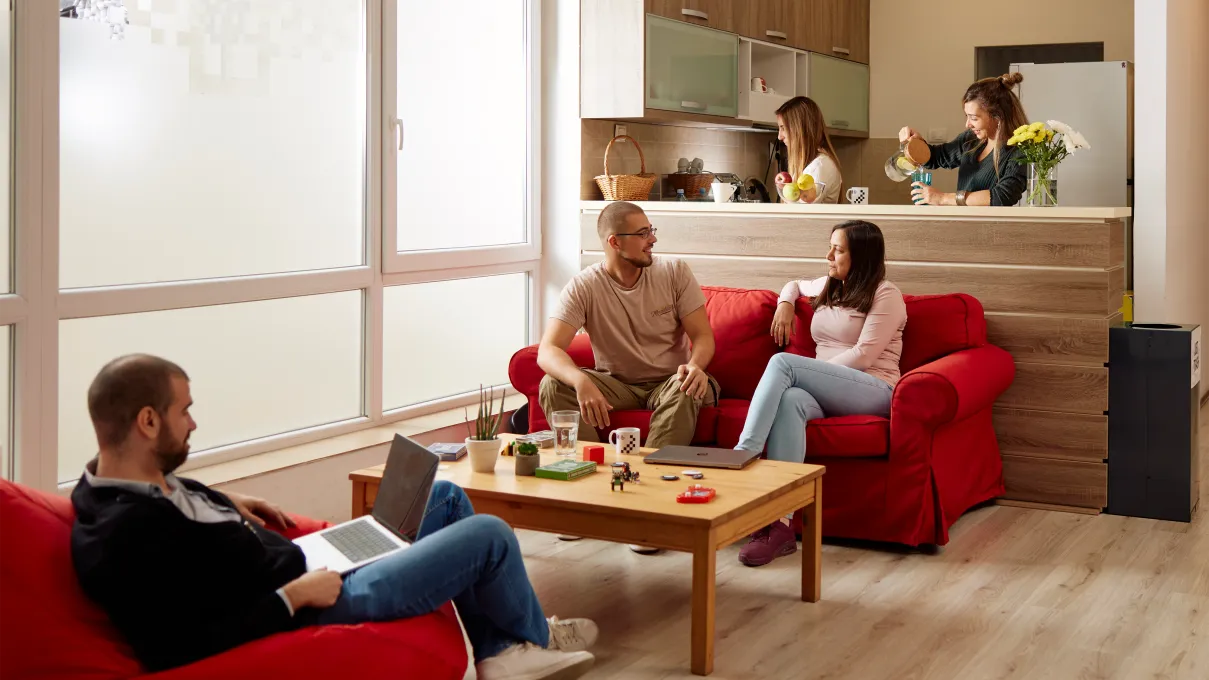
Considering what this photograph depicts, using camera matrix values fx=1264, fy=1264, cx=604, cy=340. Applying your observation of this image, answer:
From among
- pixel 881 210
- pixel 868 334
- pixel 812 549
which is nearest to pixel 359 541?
pixel 812 549

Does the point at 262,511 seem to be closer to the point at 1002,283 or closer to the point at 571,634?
the point at 571,634

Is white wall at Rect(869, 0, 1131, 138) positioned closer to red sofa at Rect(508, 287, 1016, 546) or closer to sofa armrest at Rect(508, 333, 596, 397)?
red sofa at Rect(508, 287, 1016, 546)

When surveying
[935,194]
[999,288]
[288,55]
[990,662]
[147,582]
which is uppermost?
[288,55]

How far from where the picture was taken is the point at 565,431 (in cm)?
370

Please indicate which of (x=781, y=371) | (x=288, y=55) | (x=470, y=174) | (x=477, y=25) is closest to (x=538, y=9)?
(x=477, y=25)

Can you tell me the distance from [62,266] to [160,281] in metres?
0.35

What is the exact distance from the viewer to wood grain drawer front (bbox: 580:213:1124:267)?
15.1 feet

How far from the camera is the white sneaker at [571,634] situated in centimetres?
303

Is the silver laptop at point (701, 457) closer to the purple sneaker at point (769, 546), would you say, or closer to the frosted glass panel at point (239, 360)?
the purple sneaker at point (769, 546)

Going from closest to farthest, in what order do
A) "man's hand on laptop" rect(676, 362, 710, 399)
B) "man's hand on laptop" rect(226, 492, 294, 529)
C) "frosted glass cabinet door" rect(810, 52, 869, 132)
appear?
"man's hand on laptop" rect(226, 492, 294, 529)
"man's hand on laptop" rect(676, 362, 710, 399)
"frosted glass cabinet door" rect(810, 52, 869, 132)

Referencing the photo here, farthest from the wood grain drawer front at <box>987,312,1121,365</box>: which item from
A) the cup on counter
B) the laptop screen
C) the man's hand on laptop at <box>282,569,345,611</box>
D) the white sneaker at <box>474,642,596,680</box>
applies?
the man's hand on laptop at <box>282,569,345,611</box>

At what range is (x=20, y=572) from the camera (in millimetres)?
2174

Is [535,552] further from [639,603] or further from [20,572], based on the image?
[20,572]

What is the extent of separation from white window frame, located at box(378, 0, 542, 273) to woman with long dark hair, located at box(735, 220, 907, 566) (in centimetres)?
143
